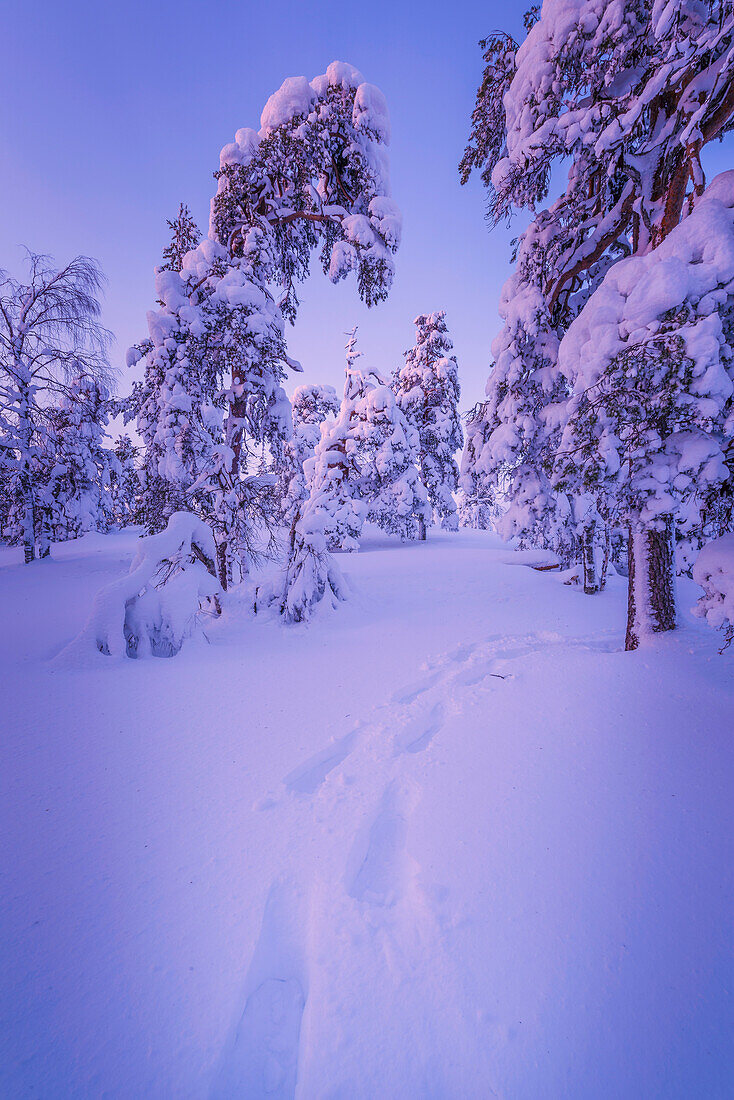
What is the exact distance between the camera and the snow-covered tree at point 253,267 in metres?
7.23

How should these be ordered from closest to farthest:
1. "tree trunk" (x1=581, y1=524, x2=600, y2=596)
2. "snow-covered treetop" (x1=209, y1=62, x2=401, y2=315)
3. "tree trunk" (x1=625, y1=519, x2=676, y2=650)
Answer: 1. "tree trunk" (x1=625, y1=519, x2=676, y2=650)
2. "snow-covered treetop" (x1=209, y1=62, x2=401, y2=315)
3. "tree trunk" (x1=581, y1=524, x2=600, y2=596)

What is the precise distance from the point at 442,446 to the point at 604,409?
695 inches

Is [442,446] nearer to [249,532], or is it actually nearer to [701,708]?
[249,532]

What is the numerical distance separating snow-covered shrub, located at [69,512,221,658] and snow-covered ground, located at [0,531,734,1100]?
3.00 feet

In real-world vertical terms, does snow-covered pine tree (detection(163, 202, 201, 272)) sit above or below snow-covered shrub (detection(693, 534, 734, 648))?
above

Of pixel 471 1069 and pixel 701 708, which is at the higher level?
pixel 701 708

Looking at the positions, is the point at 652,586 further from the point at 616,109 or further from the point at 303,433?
the point at 303,433

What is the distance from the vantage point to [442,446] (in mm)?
21000

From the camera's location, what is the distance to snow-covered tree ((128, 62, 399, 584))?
723cm

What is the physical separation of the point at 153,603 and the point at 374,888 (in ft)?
16.0

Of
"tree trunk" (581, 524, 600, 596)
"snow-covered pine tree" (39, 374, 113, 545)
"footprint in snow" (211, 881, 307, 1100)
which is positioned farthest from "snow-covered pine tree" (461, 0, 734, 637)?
"snow-covered pine tree" (39, 374, 113, 545)

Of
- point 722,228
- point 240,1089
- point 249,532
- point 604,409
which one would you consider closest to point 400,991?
point 240,1089

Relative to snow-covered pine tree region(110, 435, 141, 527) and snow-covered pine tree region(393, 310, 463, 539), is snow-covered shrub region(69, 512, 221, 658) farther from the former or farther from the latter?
snow-covered pine tree region(393, 310, 463, 539)

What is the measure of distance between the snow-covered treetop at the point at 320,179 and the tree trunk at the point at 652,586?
7421mm
